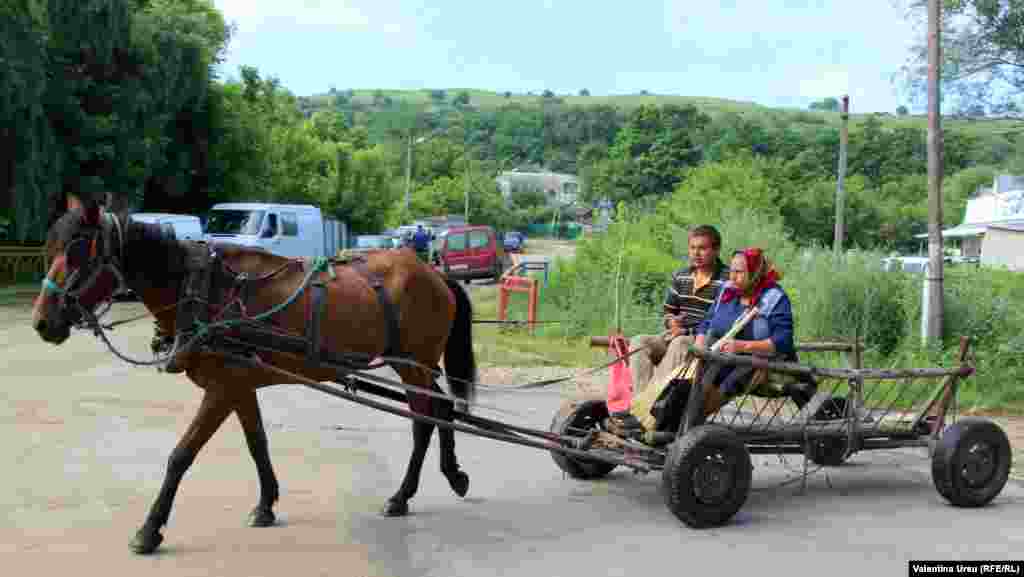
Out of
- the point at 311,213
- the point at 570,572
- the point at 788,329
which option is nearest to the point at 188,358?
the point at 570,572

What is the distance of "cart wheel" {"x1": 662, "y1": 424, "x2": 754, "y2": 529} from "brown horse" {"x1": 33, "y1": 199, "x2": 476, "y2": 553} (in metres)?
1.56

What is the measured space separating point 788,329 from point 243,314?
3.68m

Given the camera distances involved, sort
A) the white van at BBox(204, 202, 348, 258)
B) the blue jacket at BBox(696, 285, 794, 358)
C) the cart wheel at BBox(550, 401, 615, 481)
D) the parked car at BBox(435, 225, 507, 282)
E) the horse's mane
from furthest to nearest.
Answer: the parked car at BBox(435, 225, 507, 282) < the white van at BBox(204, 202, 348, 258) < the cart wheel at BBox(550, 401, 615, 481) < the blue jacket at BBox(696, 285, 794, 358) < the horse's mane

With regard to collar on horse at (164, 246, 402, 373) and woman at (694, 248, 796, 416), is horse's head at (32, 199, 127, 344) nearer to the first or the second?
collar on horse at (164, 246, 402, 373)

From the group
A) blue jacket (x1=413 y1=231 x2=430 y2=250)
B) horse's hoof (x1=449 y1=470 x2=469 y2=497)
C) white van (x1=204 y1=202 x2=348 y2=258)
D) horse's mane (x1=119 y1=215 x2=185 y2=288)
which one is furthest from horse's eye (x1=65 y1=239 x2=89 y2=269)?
blue jacket (x1=413 y1=231 x2=430 y2=250)

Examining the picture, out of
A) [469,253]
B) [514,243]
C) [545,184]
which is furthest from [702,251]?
[545,184]

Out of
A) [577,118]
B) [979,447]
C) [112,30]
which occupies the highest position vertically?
[577,118]

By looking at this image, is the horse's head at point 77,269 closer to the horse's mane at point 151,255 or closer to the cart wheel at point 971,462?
the horse's mane at point 151,255

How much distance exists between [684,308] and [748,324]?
25.0 inches

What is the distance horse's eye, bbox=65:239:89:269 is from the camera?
557cm

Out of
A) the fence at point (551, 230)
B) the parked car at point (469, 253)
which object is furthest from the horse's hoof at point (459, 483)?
the fence at point (551, 230)

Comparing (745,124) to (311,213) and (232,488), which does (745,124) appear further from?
(232,488)

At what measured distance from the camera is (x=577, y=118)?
170m

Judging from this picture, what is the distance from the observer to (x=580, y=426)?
7.62 meters
